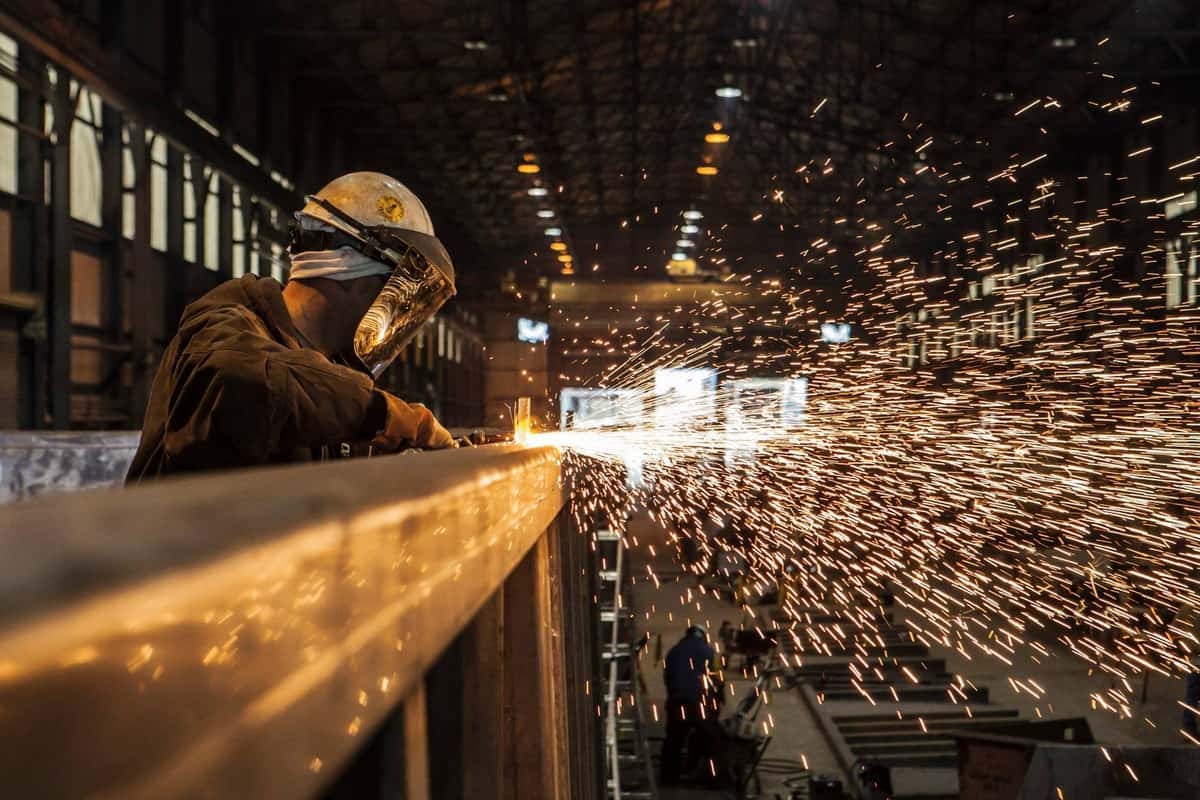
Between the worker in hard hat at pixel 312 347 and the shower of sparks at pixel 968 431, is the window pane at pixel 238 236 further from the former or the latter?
the worker in hard hat at pixel 312 347

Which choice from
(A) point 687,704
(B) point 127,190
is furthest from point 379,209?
(A) point 687,704

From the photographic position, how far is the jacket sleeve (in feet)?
6.30

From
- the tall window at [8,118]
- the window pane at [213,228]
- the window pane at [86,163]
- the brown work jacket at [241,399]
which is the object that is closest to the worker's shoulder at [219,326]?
the brown work jacket at [241,399]

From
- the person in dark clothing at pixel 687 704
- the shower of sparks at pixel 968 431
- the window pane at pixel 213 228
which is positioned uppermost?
the window pane at pixel 213 228

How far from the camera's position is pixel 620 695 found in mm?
11422

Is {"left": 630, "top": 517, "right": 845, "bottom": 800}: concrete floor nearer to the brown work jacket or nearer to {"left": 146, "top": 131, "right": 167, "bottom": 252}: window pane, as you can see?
{"left": 146, "top": 131, "right": 167, "bottom": 252}: window pane

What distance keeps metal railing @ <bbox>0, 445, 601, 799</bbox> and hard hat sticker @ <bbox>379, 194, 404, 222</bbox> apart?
6.41 ft

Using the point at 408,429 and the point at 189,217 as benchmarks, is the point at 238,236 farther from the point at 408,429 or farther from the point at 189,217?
the point at 408,429

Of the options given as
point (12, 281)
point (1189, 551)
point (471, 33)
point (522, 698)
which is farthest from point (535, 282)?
point (522, 698)

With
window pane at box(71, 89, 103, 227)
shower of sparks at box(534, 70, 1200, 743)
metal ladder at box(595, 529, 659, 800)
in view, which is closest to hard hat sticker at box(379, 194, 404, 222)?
shower of sparks at box(534, 70, 1200, 743)

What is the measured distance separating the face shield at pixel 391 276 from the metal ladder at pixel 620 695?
5.78m

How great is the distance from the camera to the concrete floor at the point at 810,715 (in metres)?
12.5

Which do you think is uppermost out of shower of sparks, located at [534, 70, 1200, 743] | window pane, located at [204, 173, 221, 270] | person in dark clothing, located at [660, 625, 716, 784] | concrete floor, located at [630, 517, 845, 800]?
window pane, located at [204, 173, 221, 270]

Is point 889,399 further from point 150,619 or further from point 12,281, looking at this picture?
point 150,619
